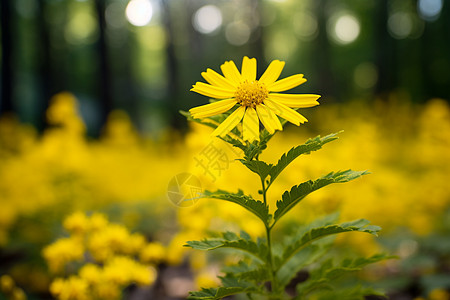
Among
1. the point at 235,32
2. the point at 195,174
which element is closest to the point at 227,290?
the point at 195,174

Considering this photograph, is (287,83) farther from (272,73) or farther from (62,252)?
(62,252)

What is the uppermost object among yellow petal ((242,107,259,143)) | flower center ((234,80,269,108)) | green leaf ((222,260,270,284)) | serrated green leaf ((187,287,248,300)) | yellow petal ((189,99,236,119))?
flower center ((234,80,269,108))

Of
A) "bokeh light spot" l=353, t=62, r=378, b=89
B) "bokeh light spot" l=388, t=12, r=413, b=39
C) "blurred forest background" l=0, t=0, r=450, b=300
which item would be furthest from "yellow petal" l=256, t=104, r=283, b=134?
"bokeh light spot" l=353, t=62, r=378, b=89

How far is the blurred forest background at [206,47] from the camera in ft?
36.8

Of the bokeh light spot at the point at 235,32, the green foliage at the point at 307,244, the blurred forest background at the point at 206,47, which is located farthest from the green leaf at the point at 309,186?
the bokeh light spot at the point at 235,32

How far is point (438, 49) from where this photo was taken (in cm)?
1212

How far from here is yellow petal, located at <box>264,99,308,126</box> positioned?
1.14 meters

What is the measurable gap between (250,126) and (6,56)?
1113 centimetres

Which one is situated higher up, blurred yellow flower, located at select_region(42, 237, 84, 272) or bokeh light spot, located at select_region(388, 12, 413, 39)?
bokeh light spot, located at select_region(388, 12, 413, 39)

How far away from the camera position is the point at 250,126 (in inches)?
46.3

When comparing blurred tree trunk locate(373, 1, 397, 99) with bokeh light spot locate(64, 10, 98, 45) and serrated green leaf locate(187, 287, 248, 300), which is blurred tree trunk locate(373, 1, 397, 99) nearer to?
serrated green leaf locate(187, 287, 248, 300)

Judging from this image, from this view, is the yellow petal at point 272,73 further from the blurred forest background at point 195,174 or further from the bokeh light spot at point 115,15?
the bokeh light spot at point 115,15

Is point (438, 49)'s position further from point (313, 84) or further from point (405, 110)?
point (405, 110)

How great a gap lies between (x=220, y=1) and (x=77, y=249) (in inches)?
845
